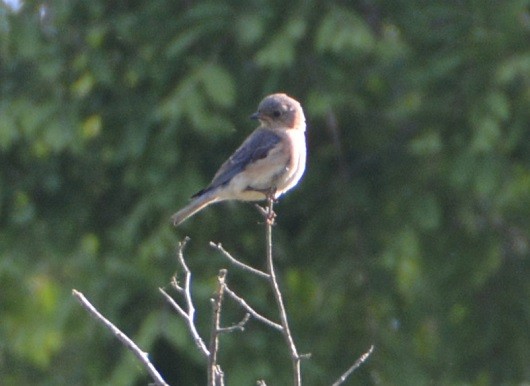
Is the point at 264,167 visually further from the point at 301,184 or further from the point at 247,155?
the point at 301,184

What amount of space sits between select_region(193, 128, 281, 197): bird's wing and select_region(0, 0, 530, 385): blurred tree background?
1.78 m

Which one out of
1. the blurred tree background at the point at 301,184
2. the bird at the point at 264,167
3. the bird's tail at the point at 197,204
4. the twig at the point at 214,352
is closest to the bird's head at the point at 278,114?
the bird at the point at 264,167

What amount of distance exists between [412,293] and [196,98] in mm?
2839

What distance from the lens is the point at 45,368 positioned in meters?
12.1

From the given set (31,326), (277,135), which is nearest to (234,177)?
(277,135)

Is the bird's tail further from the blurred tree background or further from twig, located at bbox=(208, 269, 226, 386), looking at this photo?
twig, located at bbox=(208, 269, 226, 386)

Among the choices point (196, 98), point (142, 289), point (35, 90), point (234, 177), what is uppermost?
point (35, 90)

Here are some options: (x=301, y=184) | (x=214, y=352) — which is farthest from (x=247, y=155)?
(x=301, y=184)

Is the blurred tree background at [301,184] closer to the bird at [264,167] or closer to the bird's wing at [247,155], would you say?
the bird at [264,167]

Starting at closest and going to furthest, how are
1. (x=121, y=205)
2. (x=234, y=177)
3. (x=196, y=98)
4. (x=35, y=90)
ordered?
(x=234, y=177) → (x=196, y=98) → (x=35, y=90) → (x=121, y=205)

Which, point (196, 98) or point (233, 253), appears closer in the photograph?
point (196, 98)

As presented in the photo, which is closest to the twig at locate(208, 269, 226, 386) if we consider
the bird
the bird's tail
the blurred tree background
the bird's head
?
the bird

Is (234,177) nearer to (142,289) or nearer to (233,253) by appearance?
(142,289)

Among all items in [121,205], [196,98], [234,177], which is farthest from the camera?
[121,205]
